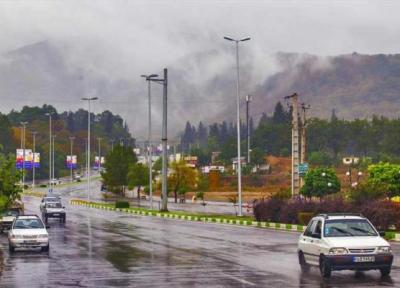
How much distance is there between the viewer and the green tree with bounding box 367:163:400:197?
210 ft

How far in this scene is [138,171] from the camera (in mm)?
129125

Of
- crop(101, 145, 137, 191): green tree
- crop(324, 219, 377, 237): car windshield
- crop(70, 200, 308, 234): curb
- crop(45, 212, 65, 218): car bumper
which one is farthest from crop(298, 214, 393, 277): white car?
crop(101, 145, 137, 191): green tree

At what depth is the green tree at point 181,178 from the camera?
117 meters

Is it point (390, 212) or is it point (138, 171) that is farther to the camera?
point (138, 171)

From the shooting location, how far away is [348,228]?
67.5 ft

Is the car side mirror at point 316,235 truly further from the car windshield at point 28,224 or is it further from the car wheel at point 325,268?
the car windshield at point 28,224

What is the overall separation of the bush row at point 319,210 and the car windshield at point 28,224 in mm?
16926

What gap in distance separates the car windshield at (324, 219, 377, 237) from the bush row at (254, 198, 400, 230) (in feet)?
63.2

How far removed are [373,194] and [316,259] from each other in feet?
88.0

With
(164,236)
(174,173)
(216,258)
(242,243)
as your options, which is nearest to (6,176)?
(164,236)

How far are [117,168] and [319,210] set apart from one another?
290ft

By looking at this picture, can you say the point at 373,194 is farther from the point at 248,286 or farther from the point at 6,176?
the point at 248,286

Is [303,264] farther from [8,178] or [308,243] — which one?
[8,178]

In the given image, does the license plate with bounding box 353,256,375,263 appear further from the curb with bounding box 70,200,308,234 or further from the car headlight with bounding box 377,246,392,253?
the curb with bounding box 70,200,308,234
